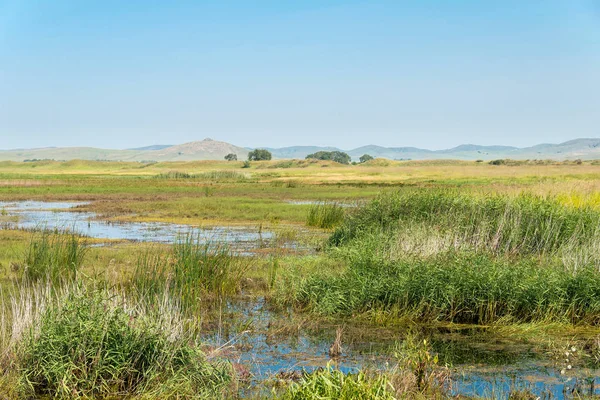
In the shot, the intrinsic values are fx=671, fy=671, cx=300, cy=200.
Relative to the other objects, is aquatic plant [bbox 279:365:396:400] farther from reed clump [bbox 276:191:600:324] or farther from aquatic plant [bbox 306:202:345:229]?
aquatic plant [bbox 306:202:345:229]

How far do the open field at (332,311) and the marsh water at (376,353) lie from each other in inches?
1.5

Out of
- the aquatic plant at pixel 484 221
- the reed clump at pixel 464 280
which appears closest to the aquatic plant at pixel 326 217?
the aquatic plant at pixel 484 221

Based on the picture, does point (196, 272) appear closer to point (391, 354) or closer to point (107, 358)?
point (391, 354)

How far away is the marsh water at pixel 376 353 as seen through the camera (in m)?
8.73

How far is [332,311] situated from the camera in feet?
40.3

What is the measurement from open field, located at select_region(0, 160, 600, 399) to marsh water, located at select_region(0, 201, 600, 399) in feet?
0.12

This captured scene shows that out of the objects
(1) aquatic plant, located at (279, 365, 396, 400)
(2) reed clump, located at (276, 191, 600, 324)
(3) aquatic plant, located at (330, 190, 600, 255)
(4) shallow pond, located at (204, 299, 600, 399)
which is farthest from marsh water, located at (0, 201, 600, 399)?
(3) aquatic plant, located at (330, 190, 600, 255)

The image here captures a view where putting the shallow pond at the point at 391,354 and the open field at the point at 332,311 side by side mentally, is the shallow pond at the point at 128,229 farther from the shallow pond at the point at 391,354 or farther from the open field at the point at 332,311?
the shallow pond at the point at 391,354

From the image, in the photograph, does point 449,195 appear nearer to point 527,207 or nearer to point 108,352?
point 527,207

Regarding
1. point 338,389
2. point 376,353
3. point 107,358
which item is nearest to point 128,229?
point 376,353

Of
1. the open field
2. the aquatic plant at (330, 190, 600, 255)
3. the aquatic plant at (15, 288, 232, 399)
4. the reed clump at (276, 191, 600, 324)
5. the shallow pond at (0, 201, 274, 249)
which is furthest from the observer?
the shallow pond at (0, 201, 274, 249)

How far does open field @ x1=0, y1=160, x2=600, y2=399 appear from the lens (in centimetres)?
777

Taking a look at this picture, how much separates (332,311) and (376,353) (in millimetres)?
2302

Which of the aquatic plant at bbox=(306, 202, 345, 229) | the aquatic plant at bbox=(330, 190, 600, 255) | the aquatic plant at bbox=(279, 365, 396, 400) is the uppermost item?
the aquatic plant at bbox=(330, 190, 600, 255)
